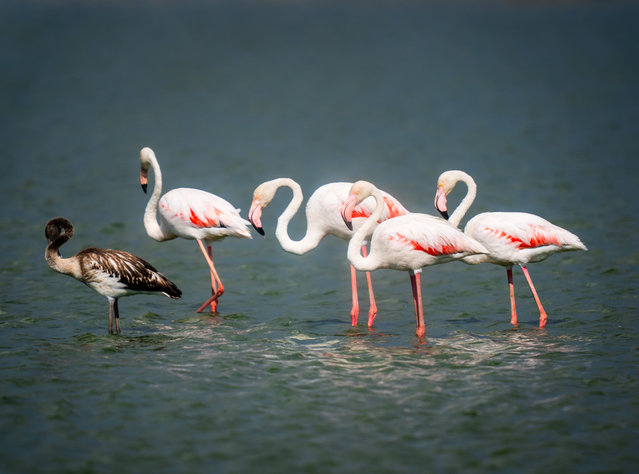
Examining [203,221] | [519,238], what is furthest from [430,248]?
[203,221]

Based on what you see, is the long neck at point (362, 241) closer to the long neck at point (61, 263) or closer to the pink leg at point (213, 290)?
the pink leg at point (213, 290)

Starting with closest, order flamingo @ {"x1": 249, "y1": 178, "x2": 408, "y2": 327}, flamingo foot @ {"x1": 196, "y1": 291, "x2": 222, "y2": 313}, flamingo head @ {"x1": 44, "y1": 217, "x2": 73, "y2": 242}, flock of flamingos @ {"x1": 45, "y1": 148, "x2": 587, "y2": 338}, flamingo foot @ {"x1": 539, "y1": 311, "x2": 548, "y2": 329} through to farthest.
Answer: flock of flamingos @ {"x1": 45, "y1": 148, "x2": 587, "y2": 338}, flamingo head @ {"x1": 44, "y1": 217, "x2": 73, "y2": 242}, flamingo foot @ {"x1": 539, "y1": 311, "x2": 548, "y2": 329}, flamingo @ {"x1": 249, "y1": 178, "x2": 408, "y2": 327}, flamingo foot @ {"x1": 196, "y1": 291, "x2": 222, "y2": 313}

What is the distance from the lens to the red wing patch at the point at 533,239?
31.1 feet

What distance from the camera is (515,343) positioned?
29.6 feet

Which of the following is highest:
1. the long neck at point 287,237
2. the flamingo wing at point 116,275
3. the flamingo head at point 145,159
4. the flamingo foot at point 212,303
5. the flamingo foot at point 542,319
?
the flamingo head at point 145,159

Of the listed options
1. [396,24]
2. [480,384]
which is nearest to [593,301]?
[480,384]

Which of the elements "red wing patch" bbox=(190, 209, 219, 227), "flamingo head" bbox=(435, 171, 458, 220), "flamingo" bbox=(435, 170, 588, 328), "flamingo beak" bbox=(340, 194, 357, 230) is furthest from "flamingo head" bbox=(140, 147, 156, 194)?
"flamingo" bbox=(435, 170, 588, 328)

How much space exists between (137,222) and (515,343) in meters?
8.37

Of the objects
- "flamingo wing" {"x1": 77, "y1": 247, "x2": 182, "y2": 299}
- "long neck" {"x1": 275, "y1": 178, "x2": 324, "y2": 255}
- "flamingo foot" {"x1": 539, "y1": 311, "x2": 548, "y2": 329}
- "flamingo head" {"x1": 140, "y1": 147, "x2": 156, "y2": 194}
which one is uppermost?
"flamingo head" {"x1": 140, "y1": 147, "x2": 156, "y2": 194}

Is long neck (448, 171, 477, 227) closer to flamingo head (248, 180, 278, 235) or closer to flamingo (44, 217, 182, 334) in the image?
flamingo head (248, 180, 278, 235)

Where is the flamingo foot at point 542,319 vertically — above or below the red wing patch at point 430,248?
below

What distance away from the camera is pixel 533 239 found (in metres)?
9.49

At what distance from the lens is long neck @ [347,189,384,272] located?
918cm

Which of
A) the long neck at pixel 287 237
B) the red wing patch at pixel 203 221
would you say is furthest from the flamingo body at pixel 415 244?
the red wing patch at pixel 203 221
